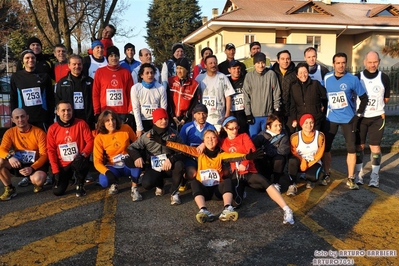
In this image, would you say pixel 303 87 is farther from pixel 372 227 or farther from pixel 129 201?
pixel 129 201

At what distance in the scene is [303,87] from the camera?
5613 millimetres

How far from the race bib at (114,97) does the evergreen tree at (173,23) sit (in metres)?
40.8

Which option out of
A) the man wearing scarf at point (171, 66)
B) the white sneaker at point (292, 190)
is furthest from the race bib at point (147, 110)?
the white sneaker at point (292, 190)

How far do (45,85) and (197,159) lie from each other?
9.82 ft

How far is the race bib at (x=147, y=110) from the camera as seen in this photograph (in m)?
5.64

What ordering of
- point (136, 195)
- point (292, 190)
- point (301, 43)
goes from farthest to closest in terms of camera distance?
point (301, 43), point (292, 190), point (136, 195)

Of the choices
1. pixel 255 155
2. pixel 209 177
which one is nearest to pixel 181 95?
pixel 209 177

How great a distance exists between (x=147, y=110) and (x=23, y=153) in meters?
2.02

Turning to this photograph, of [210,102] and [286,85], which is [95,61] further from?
[286,85]

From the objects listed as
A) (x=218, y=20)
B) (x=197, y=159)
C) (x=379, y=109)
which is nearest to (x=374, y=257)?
(x=197, y=159)

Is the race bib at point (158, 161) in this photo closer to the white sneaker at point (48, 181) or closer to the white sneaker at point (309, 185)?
the white sneaker at point (48, 181)

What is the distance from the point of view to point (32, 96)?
579cm

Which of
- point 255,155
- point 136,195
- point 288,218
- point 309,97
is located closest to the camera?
point 288,218

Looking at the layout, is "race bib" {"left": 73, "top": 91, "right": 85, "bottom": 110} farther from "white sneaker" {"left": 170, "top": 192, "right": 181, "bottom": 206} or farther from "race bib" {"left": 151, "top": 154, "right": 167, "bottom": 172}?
"white sneaker" {"left": 170, "top": 192, "right": 181, "bottom": 206}
